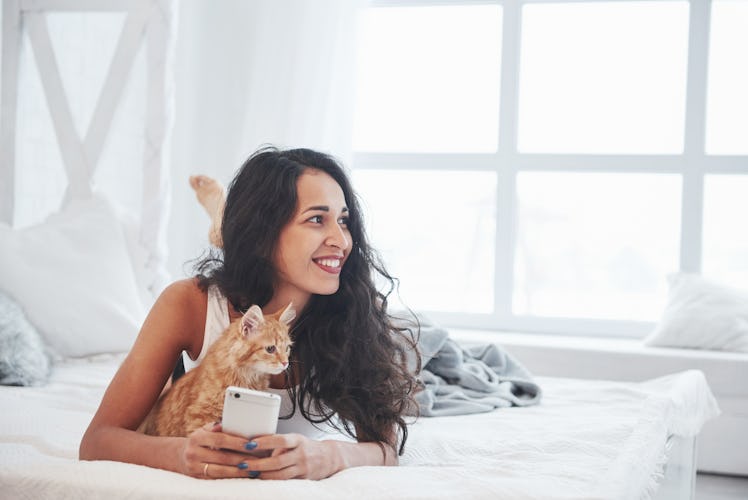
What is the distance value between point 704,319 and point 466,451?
2296 mm

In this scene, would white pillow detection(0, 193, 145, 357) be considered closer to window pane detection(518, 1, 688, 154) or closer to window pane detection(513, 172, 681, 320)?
window pane detection(513, 172, 681, 320)

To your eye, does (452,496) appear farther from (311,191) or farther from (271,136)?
(271,136)

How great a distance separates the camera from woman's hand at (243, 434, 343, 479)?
51.8 inches

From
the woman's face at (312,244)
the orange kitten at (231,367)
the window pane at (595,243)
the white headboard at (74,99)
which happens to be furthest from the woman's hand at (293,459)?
the window pane at (595,243)

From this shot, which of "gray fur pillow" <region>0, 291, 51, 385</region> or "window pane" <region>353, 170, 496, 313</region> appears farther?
"window pane" <region>353, 170, 496, 313</region>

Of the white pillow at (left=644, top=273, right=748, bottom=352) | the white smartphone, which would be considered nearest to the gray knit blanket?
the white smartphone

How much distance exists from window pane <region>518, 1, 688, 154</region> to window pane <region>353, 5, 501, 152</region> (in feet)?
0.69

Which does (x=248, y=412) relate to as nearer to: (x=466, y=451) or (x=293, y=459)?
(x=293, y=459)

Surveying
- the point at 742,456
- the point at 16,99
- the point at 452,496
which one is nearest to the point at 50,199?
the point at 16,99

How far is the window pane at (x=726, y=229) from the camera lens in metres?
4.21

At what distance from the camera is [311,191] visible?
1629mm

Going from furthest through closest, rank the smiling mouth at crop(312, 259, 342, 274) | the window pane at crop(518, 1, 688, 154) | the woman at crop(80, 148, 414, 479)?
the window pane at crop(518, 1, 688, 154)
the smiling mouth at crop(312, 259, 342, 274)
the woman at crop(80, 148, 414, 479)

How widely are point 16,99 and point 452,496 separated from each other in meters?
2.72

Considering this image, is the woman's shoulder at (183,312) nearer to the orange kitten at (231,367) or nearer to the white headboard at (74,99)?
the orange kitten at (231,367)
